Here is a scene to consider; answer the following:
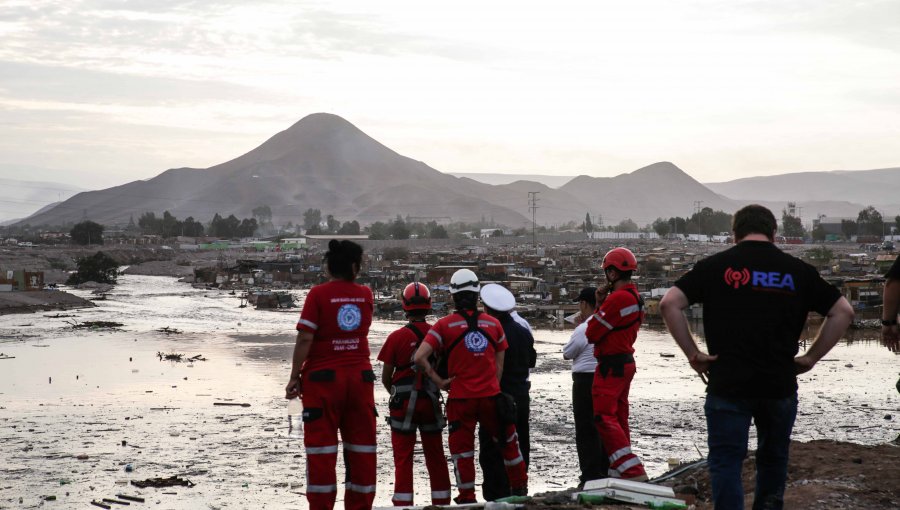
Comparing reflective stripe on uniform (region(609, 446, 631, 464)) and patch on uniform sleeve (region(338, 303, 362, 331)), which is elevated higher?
patch on uniform sleeve (region(338, 303, 362, 331))

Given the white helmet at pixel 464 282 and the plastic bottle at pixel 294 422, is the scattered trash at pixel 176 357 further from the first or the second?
the white helmet at pixel 464 282

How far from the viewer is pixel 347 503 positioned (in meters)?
7.46

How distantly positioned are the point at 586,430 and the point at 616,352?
138 centimetres

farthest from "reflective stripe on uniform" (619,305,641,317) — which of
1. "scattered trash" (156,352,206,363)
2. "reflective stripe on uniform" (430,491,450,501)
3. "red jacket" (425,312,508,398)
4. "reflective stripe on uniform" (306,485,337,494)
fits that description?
"scattered trash" (156,352,206,363)

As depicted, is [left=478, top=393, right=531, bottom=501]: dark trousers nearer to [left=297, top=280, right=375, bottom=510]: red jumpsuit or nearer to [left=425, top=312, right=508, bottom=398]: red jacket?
[left=425, top=312, right=508, bottom=398]: red jacket

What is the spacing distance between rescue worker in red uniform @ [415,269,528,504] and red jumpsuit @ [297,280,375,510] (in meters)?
0.77

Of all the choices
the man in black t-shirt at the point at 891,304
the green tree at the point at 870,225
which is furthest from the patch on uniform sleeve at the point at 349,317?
the green tree at the point at 870,225

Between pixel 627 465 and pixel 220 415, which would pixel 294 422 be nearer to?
pixel 220 415

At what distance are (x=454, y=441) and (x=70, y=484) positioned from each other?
21.2 ft

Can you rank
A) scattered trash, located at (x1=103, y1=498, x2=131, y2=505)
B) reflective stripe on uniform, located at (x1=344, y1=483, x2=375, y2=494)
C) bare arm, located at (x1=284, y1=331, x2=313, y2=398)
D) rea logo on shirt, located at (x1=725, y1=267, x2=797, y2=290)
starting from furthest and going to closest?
1. scattered trash, located at (x1=103, y1=498, x2=131, y2=505)
2. reflective stripe on uniform, located at (x1=344, y1=483, x2=375, y2=494)
3. bare arm, located at (x1=284, y1=331, x2=313, y2=398)
4. rea logo on shirt, located at (x1=725, y1=267, x2=797, y2=290)

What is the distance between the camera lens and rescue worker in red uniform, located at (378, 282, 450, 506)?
813cm

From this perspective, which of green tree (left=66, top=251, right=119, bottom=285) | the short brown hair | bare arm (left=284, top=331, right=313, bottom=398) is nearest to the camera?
the short brown hair

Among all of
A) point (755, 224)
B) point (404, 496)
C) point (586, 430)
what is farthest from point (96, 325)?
point (755, 224)

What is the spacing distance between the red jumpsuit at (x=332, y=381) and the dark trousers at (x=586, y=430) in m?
2.70
